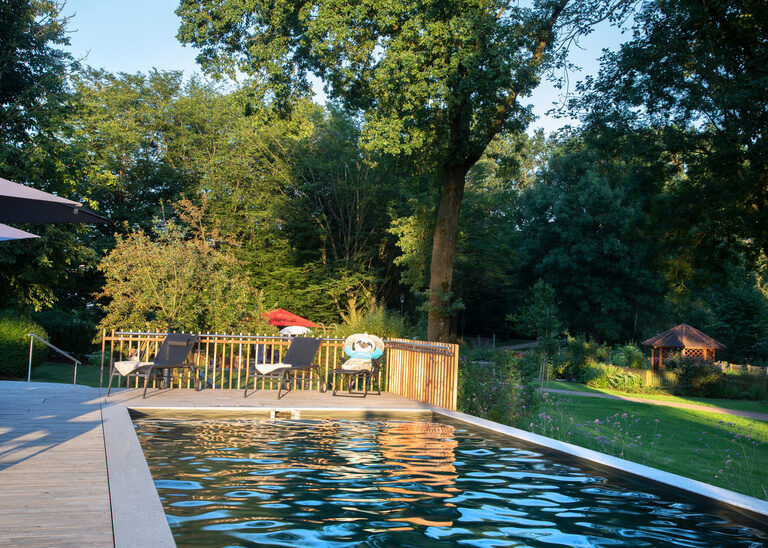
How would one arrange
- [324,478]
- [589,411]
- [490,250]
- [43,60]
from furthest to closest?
[490,250]
[43,60]
[589,411]
[324,478]

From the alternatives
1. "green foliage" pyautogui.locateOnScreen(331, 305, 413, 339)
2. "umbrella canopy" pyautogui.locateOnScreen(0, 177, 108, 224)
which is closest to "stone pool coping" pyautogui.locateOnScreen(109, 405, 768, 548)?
"umbrella canopy" pyautogui.locateOnScreen(0, 177, 108, 224)

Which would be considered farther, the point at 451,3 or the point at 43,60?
the point at 43,60

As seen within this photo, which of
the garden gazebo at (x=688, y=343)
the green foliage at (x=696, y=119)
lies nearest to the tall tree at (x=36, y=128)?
the green foliage at (x=696, y=119)

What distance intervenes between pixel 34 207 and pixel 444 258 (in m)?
9.39

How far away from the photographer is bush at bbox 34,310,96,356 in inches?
974

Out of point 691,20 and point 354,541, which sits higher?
point 691,20

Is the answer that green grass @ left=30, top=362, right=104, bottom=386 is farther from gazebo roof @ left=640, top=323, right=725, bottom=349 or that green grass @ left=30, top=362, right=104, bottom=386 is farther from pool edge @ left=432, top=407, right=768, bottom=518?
gazebo roof @ left=640, top=323, right=725, bottom=349

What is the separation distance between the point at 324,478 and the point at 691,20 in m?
12.0

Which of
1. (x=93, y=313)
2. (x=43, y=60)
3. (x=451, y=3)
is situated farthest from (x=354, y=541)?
(x=93, y=313)

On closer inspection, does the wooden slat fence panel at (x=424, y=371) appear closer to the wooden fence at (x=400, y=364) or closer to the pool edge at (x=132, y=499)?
the wooden fence at (x=400, y=364)

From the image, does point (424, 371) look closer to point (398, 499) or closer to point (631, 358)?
point (398, 499)

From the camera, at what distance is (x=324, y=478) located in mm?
5449

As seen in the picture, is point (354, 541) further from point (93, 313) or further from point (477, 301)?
point (477, 301)

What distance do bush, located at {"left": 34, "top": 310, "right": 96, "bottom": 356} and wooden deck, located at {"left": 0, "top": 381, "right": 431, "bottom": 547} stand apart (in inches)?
589
